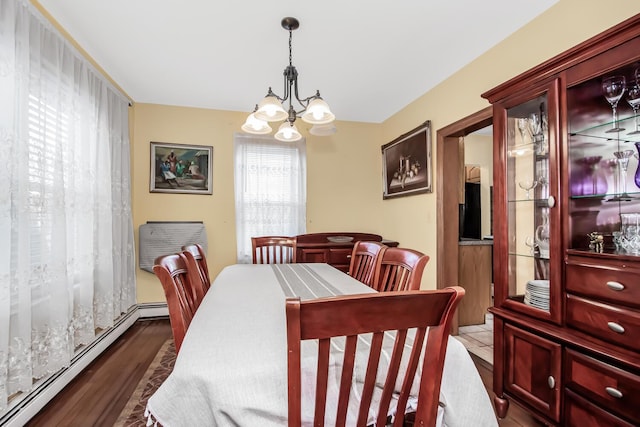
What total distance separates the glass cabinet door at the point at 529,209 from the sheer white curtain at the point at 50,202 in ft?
8.86

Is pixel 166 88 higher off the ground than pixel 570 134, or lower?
higher

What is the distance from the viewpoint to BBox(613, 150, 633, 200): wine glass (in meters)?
1.42

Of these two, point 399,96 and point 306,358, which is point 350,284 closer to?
point 306,358

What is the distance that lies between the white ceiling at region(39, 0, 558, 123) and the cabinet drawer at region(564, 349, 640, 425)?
2.03 m

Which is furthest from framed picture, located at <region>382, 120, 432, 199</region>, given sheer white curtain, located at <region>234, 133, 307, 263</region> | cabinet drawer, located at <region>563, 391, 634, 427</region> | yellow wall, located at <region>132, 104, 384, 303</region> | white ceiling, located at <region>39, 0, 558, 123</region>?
cabinet drawer, located at <region>563, 391, 634, 427</region>

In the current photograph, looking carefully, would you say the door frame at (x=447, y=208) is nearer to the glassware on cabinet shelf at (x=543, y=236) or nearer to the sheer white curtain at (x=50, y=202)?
the glassware on cabinet shelf at (x=543, y=236)

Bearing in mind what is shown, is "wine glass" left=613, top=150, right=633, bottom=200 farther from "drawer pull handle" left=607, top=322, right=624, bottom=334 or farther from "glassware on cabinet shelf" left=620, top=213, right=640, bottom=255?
"drawer pull handle" left=607, top=322, right=624, bottom=334

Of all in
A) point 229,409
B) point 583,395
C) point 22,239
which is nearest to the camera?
point 229,409

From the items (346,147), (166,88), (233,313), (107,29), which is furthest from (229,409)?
(346,147)

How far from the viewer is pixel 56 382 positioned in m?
1.96

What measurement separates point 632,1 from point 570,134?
0.74 meters

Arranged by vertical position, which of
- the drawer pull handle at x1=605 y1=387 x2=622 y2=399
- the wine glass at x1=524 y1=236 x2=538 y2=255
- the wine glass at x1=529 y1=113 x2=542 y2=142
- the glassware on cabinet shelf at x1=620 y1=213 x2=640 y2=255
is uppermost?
the wine glass at x1=529 y1=113 x2=542 y2=142

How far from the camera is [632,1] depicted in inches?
58.4

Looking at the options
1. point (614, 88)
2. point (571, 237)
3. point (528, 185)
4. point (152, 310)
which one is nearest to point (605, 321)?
point (571, 237)
